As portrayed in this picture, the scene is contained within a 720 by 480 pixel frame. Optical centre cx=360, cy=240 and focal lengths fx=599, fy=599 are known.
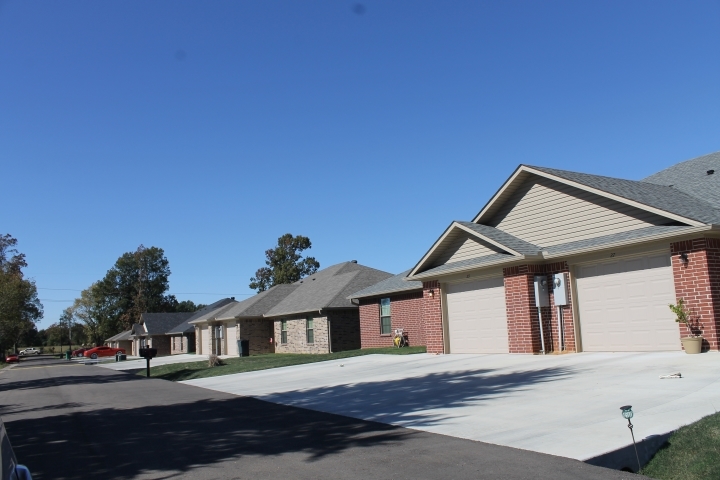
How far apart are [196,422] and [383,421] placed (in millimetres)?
3732

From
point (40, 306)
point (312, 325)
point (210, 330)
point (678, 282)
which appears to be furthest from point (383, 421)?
point (40, 306)

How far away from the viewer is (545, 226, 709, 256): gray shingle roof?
44.7ft

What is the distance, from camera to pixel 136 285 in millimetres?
103188

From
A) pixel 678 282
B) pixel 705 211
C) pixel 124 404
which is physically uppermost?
pixel 705 211

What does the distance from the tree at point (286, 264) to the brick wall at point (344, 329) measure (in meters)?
42.6

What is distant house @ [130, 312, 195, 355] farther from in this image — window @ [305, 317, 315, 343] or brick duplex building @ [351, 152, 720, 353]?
brick duplex building @ [351, 152, 720, 353]

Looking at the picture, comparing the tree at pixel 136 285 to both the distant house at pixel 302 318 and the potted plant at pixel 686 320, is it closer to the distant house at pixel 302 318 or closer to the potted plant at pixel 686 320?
the distant house at pixel 302 318

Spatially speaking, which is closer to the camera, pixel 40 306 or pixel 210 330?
pixel 210 330

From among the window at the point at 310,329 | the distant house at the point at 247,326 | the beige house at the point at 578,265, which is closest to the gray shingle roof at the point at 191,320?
the distant house at the point at 247,326

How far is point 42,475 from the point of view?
294 inches

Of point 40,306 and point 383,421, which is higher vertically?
point 40,306

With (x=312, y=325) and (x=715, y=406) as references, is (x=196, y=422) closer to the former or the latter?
(x=715, y=406)

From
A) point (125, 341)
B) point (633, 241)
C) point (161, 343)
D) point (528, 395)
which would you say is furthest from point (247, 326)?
point (125, 341)

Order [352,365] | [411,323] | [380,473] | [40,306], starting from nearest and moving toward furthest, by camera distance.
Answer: [380,473] < [352,365] < [411,323] < [40,306]
